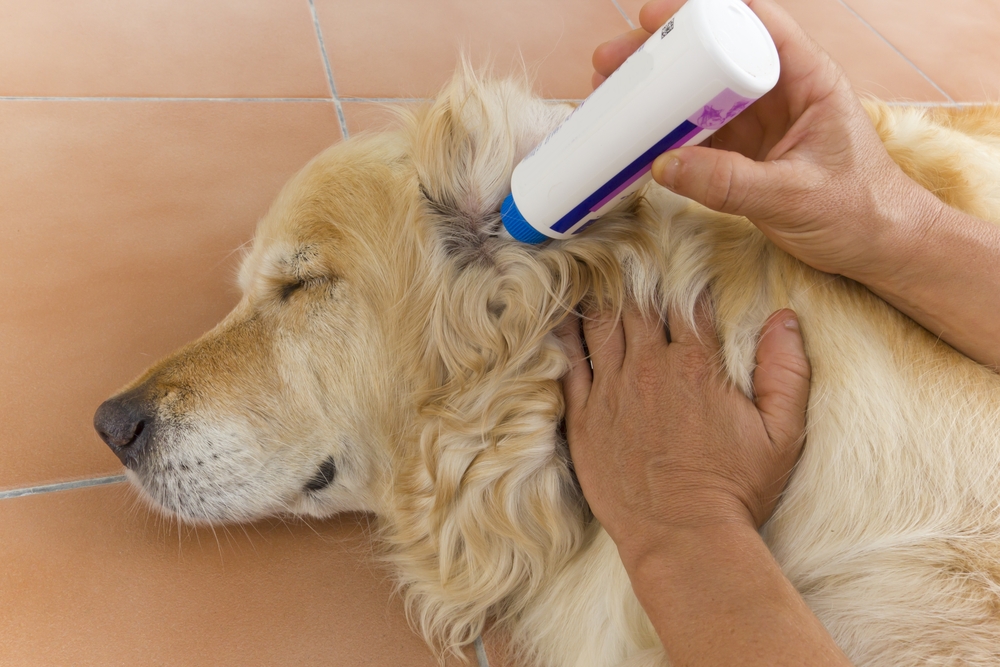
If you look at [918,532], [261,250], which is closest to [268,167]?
[261,250]

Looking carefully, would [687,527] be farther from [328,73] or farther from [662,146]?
[328,73]

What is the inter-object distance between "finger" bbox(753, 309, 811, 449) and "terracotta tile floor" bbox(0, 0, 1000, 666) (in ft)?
1.88

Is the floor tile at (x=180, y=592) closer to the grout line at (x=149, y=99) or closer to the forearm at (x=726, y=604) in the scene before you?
the forearm at (x=726, y=604)

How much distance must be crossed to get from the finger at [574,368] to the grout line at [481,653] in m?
0.41

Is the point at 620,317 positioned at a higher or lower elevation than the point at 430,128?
lower

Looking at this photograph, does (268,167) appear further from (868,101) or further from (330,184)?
(868,101)

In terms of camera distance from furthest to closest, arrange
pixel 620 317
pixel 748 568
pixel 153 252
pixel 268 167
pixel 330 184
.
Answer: pixel 268 167, pixel 153 252, pixel 330 184, pixel 620 317, pixel 748 568

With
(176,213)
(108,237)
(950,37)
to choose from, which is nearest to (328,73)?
(176,213)

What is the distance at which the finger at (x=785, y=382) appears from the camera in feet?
2.77

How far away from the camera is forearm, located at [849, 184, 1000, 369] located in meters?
0.78

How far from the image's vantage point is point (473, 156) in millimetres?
996

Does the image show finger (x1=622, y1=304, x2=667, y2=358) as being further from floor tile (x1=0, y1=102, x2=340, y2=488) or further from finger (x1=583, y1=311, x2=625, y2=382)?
floor tile (x1=0, y1=102, x2=340, y2=488)

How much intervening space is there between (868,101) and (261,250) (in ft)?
3.29

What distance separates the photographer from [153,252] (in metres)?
1.49
